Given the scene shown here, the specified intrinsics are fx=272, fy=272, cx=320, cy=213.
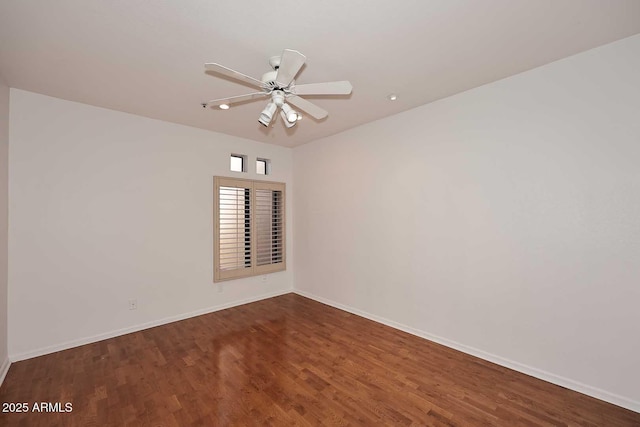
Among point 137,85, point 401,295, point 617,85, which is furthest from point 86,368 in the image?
point 617,85

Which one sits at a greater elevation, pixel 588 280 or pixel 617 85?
pixel 617 85

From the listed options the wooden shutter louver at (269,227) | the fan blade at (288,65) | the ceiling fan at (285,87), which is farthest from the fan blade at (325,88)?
the wooden shutter louver at (269,227)

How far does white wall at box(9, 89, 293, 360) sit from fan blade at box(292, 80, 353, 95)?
251 cm

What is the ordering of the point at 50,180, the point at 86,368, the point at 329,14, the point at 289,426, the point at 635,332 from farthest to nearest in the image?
the point at 50,180 → the point at 86,368 → the point at 635,332 → the point at 289,426 → the point at 329,14

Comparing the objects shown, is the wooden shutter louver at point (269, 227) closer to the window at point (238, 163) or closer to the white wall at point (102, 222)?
the window at point (238, 163)

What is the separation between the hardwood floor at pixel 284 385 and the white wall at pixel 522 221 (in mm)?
313

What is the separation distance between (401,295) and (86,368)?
339 cm

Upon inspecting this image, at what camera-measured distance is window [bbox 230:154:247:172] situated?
4.43 m

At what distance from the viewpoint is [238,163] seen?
4.52 meters

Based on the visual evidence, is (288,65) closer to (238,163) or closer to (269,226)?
(238,163)

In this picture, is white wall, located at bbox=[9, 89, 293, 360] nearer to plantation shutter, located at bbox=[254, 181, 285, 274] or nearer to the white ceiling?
the white ceiling

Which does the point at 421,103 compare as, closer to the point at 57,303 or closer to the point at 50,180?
the point at 50,180

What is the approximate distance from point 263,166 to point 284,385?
353 centimetres

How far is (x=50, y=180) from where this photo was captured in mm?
2906
